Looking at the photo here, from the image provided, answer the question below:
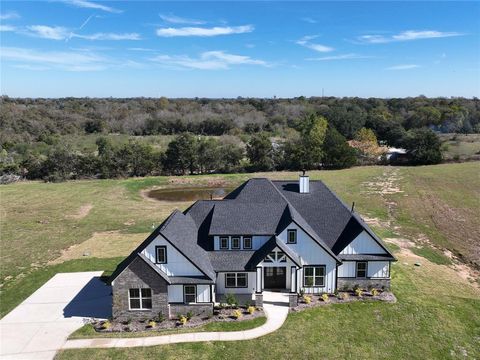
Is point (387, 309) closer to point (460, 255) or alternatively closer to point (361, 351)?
point (361, 351)

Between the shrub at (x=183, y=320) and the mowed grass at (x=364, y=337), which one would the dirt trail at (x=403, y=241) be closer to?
the mowed grass at (x=364, y=337)

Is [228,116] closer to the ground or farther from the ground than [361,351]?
farther from the ground

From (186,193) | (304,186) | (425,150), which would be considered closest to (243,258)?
(304,186)

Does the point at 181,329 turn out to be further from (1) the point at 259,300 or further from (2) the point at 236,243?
(2) the point at 236,243

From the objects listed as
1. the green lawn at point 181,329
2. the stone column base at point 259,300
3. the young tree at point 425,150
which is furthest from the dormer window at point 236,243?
the young tree at point 425,150

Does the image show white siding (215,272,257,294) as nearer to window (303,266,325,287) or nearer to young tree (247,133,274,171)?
window (303,266,325,287)

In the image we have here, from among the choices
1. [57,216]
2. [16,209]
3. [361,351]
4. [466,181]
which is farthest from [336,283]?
[466,181]

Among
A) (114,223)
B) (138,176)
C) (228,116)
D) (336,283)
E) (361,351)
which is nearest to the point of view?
(361,351)

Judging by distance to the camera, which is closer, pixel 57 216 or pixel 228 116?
pixel 57 216
